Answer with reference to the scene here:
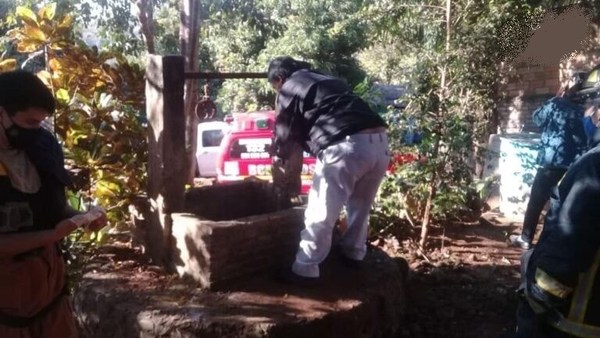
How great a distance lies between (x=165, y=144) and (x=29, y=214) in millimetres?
1342

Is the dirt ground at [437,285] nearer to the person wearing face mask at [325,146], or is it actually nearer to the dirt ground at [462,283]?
the dirt ground at [462,283]

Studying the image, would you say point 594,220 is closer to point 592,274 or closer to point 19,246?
point 592,274

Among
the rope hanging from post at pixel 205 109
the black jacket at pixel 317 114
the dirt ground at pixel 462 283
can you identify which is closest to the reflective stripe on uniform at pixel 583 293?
the black jacket at pixel 317 114

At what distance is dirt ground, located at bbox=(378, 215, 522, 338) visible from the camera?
12.9 feet

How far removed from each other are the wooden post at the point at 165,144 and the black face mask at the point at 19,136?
126 cm

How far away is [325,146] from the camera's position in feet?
10.9

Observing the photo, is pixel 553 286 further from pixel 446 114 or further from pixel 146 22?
pixel 146 22

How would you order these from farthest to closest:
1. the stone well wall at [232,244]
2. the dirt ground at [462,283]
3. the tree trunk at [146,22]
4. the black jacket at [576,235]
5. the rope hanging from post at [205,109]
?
the tree trunk at [146,22]
the rope hanging from post at [205,109]
the dirt ground at [462,283]
the stone well wall at [232,244]
the black jacket at [576,235]

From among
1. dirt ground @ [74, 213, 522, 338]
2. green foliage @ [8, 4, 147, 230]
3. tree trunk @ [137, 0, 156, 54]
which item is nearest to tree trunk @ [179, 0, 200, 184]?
tree trunk @ [137, 0, 156, 54]

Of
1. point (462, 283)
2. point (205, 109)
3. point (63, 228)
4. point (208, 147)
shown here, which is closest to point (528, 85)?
point (462, 283)

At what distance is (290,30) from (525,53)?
7.43 m

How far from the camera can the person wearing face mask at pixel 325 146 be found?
10.6ft

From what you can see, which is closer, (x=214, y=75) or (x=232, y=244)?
(x=232, y=244)

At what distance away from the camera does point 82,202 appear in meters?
4.01
